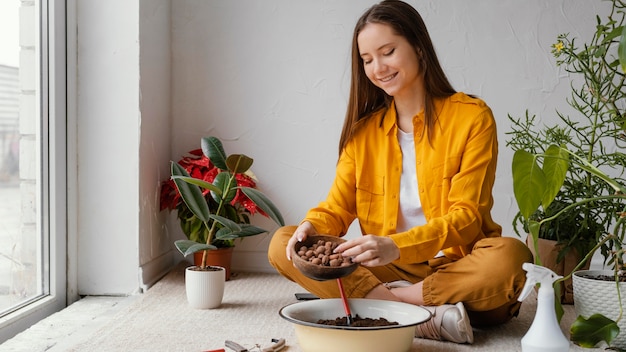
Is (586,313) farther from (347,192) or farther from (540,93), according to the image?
(540,93)

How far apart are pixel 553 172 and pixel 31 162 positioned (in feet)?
4.59

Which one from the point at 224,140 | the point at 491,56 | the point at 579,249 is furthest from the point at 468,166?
the point at 224,140

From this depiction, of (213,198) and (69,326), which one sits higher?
(213,198)

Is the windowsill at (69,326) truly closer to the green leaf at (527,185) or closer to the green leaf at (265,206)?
the green leaf at (265,206)

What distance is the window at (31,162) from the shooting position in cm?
183

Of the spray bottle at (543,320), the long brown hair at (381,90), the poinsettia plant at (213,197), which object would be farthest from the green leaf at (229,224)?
the spray bottle at (543,320)

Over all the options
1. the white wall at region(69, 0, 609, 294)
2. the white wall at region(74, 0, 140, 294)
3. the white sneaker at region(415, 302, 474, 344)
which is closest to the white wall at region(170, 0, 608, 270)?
the white wall at region(69, 0, 609, 294)

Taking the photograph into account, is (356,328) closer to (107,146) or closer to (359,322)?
(359,322)

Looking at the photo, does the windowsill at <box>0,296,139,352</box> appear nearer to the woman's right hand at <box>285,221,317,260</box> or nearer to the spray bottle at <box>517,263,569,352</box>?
the woman's right hand at <box>285,221,317,260</box>

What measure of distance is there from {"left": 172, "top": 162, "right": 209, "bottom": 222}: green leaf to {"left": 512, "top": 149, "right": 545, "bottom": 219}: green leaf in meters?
0.98

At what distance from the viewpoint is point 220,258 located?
Result: 2.57 meters

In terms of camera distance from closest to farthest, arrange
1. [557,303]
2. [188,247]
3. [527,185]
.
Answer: [527,185]
[557,303]
[188,247]

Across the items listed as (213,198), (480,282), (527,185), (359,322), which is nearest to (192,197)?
(213,198)

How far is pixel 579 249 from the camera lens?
2.18 metres
